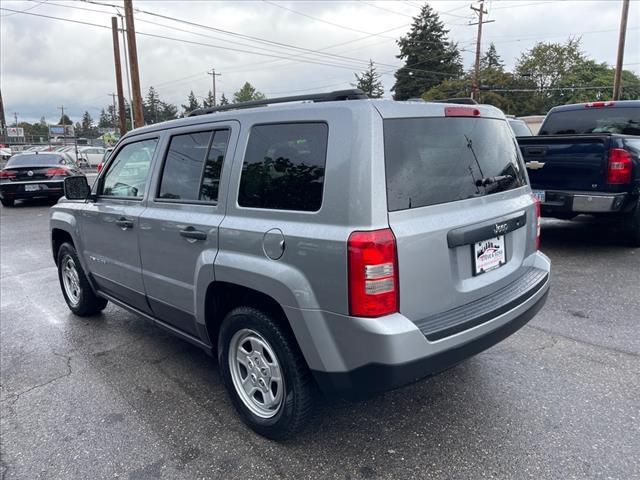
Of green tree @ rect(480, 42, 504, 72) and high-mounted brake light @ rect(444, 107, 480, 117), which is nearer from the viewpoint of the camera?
high-mounted brake light @ rect(444, 107, 480, 117)

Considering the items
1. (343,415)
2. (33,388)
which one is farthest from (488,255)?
(33,388)

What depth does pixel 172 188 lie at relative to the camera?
3.13 metres

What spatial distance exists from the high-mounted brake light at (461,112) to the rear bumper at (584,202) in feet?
12.6

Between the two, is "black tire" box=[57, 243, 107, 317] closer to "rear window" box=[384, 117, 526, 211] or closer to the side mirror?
the side mirror

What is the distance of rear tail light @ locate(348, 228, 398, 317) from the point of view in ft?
6.54

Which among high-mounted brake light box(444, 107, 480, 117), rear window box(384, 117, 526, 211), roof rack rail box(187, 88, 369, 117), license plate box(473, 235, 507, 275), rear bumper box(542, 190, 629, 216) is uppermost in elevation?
roof rack rail box(187, 88, 369, 117)

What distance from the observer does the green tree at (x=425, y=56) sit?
54594mm

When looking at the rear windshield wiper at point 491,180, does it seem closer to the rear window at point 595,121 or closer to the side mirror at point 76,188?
the side mirror at point 76,188

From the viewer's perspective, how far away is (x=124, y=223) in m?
3.45

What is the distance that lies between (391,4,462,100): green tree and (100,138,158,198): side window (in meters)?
54.4

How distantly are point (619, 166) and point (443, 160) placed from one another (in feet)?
14.1

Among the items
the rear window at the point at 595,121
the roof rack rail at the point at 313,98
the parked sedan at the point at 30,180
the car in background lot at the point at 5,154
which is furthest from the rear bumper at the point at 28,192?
the car in background lot at the point at 5,154

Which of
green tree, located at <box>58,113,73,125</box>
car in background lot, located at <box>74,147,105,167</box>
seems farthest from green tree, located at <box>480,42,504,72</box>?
green tree, located at <box>58,113,73,125</box>

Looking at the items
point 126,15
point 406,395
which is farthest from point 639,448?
point 126,15
